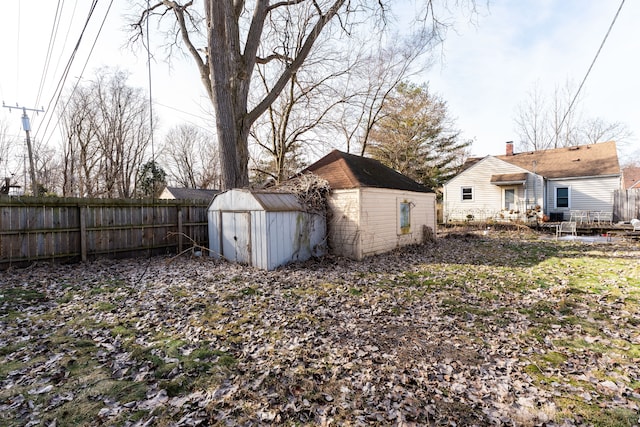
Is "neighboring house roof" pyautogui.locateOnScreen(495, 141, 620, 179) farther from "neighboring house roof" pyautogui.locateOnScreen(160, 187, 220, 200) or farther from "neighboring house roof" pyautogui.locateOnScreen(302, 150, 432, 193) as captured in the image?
"neighboring house roof" pyautogui.locateOnScreen(160, 187, 220, 200)

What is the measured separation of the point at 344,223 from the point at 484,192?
15.6 m

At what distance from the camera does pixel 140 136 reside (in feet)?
103

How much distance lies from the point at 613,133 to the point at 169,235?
131 feet

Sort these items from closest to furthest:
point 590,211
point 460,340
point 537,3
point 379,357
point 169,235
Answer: point 379,357 < point 460,340 < point 537,3 < point 169,235 < point 590,211

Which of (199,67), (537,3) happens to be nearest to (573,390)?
(537,3)

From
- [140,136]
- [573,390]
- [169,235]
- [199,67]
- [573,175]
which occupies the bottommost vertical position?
[573,390]

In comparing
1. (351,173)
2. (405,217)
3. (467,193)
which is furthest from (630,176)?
(351,173)

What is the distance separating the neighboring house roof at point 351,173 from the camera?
33.6 feet

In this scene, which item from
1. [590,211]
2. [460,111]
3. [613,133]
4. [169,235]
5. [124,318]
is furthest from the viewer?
[613,133]

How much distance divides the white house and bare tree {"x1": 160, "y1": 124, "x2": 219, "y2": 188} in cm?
2848

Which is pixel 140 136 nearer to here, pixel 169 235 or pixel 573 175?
pixel 169 235

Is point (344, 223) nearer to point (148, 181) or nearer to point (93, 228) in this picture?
point (93, 228)

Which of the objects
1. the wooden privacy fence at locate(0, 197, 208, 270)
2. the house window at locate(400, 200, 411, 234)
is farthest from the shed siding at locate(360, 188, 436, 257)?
the wooden privacy fence at locate(0, 197, 208, 270)

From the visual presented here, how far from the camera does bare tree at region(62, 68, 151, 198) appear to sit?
87.7ft
